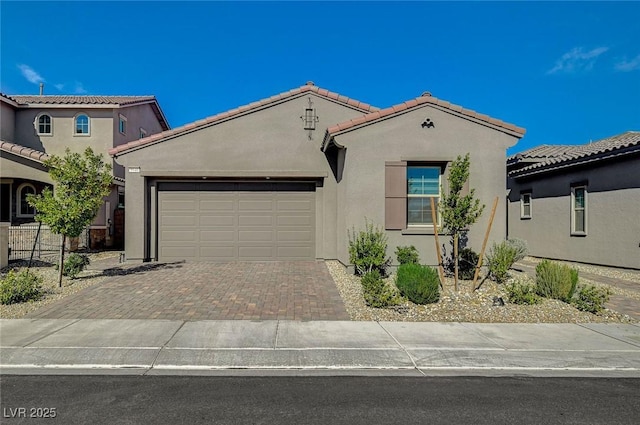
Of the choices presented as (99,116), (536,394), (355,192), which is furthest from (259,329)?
Answer: (99,116)

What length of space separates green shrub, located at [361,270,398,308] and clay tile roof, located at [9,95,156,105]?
18.5 m

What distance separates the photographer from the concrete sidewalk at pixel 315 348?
16.4ft

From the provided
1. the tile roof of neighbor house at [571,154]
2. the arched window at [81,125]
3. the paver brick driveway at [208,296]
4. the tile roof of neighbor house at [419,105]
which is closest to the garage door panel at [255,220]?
the paver brick driveway at [208,296]

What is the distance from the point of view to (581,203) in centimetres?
1388

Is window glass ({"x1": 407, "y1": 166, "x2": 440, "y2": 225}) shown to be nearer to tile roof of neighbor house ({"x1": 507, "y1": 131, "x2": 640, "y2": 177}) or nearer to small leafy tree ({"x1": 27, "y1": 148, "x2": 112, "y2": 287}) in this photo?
tile roof of neighbor house ({"x1": 507, "y1": 131, "x2": 640, "y2": 177})

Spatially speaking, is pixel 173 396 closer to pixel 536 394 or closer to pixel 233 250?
pixel 536 394

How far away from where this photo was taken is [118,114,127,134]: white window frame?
21.3 metres

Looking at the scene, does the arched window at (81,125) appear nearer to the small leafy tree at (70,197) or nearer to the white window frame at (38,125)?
the white window frame at (38,125)

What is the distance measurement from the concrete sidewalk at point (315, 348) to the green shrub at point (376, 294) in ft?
2.41

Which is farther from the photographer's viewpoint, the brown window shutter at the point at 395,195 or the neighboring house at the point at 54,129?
the neighboring house at the point at 54,129

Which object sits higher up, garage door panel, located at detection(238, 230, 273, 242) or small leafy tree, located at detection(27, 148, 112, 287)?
small leafy tree, located at detection(27, 148, 112, 287)

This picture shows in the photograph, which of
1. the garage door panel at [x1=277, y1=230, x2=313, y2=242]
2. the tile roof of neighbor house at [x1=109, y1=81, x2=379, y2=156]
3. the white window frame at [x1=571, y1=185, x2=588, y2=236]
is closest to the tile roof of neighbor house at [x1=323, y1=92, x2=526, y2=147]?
the tile roof of neighbor house at [x1=109, y1=81, x2=379, y2=156]

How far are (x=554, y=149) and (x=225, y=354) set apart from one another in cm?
1863

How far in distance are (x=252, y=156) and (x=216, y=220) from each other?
8.01 ft
